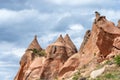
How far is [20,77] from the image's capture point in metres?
97.9

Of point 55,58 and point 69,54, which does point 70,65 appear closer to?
point 55,58

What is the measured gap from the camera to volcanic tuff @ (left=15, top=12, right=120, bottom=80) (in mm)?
65812

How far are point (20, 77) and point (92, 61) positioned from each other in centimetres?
3368

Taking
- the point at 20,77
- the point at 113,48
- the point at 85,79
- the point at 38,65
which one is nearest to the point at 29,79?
the point at 38,65

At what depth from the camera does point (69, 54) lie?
9025cm

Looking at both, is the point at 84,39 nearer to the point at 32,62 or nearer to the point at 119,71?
the point at 32,62

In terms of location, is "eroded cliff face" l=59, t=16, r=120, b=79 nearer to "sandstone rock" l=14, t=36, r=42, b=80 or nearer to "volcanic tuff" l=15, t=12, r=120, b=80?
"volcanic tuff" l=15, t=12, r=120, b=80

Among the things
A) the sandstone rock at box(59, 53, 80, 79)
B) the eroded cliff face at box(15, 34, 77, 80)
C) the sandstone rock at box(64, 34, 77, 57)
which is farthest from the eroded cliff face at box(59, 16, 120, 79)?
the sandstone rock at box(64, 34, 77, 57)

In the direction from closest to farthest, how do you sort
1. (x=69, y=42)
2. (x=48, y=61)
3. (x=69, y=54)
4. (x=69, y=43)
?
Result: (x=48, y=61) → (x=69, y=54) → (x=69, y=43) → (x=69, y=42)

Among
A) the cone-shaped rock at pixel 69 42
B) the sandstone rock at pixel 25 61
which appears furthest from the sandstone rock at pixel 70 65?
the sandstone rock at pixel 25 61

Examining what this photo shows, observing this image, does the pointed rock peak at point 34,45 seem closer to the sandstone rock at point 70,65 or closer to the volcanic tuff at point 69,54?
the volcanic tuff at point 69,54

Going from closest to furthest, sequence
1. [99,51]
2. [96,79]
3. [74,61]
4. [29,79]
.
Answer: [96,79] → [99,51] → [74,61] → [29,79]

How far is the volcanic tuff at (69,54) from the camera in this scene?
65812mm

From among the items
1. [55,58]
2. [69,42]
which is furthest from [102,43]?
[69,42]
